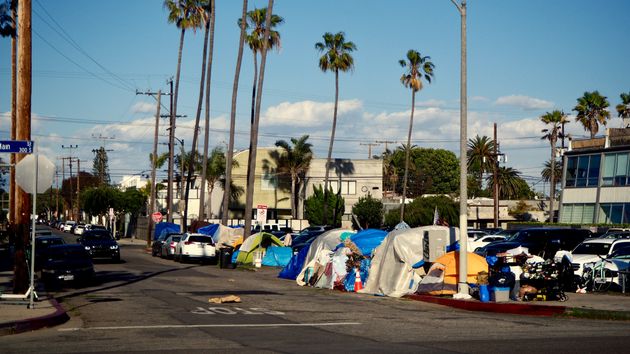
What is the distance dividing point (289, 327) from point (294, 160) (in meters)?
67.3

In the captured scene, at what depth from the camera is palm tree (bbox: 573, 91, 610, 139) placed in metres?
74.8

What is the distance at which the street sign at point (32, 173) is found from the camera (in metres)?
18.4

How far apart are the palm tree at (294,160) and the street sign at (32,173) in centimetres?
6484

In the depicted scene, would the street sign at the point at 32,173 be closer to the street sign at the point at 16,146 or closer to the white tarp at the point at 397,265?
the street sign at the point at 16,146

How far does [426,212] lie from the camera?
77.0 meters

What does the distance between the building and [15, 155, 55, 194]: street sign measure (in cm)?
4493

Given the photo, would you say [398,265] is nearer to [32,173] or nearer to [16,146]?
[32,173]

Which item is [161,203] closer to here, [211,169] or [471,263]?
[211,169]

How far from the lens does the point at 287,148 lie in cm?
8381

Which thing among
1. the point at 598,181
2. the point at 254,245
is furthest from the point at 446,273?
the point at 598,181

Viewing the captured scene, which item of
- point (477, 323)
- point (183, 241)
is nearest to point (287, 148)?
point (183, 241)

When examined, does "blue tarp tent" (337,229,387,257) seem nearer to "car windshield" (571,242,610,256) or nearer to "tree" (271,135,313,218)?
"car windshield" (571,242,610,256)

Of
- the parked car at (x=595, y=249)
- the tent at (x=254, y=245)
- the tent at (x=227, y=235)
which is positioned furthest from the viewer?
the tent at (x=227, y=235)

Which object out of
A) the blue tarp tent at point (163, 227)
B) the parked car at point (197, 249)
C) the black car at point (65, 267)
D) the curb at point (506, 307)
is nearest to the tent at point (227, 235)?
the parked car at point (197, 249)
